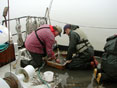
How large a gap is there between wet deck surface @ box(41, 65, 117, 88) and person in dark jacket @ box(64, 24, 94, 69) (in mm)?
131

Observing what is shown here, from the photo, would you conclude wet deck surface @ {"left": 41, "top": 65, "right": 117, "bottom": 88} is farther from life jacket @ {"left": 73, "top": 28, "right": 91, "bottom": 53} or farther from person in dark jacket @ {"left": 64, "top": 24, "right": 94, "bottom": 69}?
life jacket @ {"left": 73, "top": 28, "right": 91, "bottom": 53}

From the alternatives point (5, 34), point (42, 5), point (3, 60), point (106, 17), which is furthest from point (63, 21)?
point (5, 34)

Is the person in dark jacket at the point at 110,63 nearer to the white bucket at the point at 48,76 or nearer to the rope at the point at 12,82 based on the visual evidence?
the white bucket at the point at 48,76

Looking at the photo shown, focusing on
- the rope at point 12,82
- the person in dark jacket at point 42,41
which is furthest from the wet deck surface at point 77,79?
the rope at point 12,82

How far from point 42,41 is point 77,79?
94 centimetres

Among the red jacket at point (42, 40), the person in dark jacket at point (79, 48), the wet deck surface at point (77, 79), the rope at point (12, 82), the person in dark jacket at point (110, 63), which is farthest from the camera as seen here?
the person in dark jacket at point (79, 48)

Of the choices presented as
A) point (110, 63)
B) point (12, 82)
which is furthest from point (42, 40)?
point (12, 82)

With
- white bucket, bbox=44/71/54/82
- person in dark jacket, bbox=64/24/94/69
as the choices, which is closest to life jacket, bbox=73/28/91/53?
person in dark jacket, bbox=64/24/94/69

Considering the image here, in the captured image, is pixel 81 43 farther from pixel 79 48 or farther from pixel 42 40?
pixel 42 40

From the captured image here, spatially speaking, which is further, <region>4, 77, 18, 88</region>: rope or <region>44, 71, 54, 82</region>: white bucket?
<region>44, 71, 54, 82</region>: white bucket

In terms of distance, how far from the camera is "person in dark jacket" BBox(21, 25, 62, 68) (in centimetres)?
221

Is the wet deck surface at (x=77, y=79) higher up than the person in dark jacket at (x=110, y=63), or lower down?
lower down

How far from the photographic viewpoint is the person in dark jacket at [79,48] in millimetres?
2410

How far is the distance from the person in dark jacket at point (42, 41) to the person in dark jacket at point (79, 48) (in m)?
0.29
